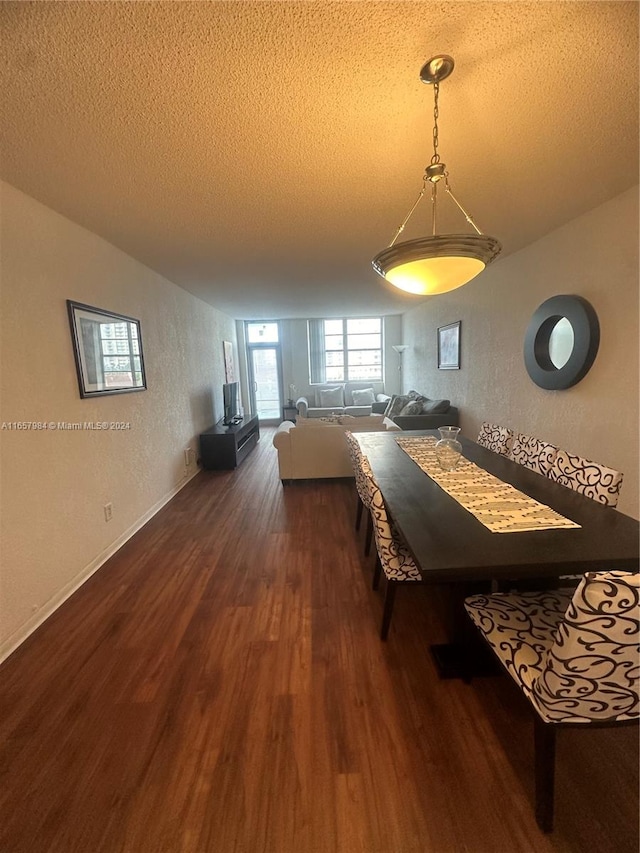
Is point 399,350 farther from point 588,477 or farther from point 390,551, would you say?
point 390,551

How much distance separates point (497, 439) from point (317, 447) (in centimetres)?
192

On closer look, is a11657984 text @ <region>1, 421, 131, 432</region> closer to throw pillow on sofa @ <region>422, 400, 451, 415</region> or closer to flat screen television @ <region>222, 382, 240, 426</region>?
flat screen television @ <region>222, 382, 240, 426</region>

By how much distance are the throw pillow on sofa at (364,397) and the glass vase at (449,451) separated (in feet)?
17.0

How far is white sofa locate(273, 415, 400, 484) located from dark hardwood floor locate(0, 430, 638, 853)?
191cm

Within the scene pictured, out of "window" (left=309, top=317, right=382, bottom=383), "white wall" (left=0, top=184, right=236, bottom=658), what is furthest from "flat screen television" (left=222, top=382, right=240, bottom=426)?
"window" (left=309, top=317, right=382, bottom=383)

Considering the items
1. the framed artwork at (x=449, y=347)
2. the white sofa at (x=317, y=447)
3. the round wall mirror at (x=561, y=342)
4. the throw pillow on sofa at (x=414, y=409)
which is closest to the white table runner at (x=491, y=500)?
the round wall mirror at (x=561, y=342)

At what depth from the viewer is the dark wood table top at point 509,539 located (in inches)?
45.9

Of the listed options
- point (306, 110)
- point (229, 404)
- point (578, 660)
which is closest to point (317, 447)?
point (229, 404)

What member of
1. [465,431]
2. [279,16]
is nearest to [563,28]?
[279,16]

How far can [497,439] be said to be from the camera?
9.14 ft

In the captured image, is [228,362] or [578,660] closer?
[578,660]

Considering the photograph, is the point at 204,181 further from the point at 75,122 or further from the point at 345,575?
the point at 345,575

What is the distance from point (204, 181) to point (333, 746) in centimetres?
274

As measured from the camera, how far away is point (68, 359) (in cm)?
233
